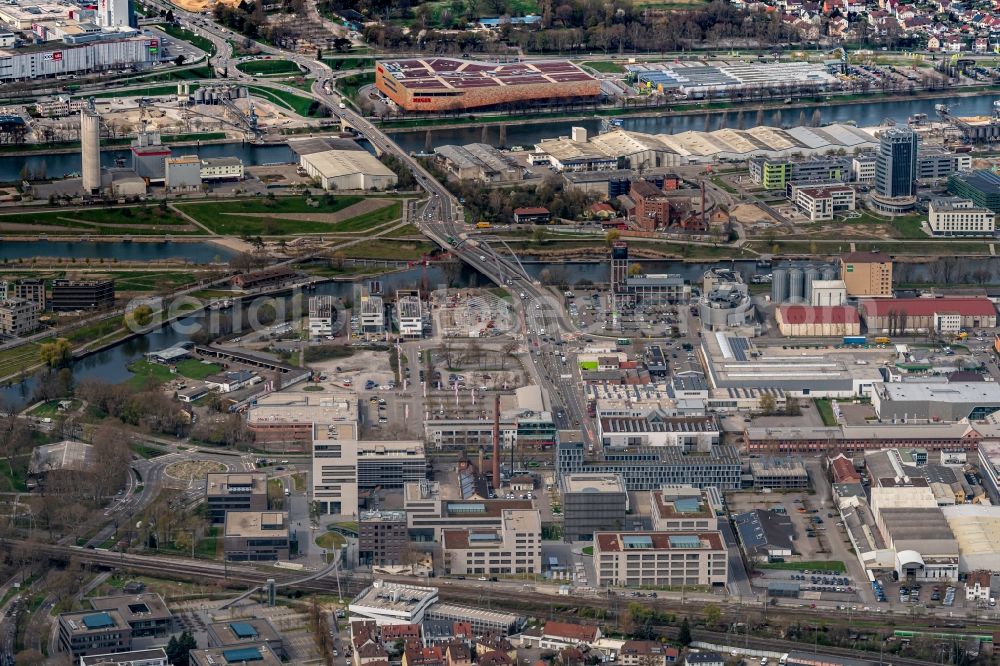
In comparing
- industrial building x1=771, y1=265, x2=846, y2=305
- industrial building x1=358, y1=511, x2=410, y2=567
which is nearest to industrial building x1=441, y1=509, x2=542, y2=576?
industrial building x1=358, y1=511, x2=410, y2=567

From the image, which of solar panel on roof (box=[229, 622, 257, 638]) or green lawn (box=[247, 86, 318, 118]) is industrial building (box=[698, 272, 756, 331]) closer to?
solar panel on roof (box=[229, 622, 257, 638])

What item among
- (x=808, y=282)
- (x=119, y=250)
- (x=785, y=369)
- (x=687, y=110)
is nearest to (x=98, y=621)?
(x=785, y=369)

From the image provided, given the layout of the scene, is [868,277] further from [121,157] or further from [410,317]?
[121,157]

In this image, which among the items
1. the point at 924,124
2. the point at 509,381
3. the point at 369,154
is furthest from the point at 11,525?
the point at 924,124

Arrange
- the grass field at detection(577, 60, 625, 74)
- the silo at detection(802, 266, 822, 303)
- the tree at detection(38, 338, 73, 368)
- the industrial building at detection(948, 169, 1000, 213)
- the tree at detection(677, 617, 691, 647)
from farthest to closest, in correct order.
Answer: the grass field at detection(577, 60, 625, 74)
the industrial building at detection(948, 169, 1000, 213)
the silo at detection(802, 266, 822, 303)
the tree at detection(38, 338, 73, 368)
the tree at detection(677, 617, 691, 647)

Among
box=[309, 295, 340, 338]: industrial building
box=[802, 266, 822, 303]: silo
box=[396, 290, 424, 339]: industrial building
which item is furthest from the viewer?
box=[802, 266, 822, 303]: silo

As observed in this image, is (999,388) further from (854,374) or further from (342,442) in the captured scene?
(342,442)
